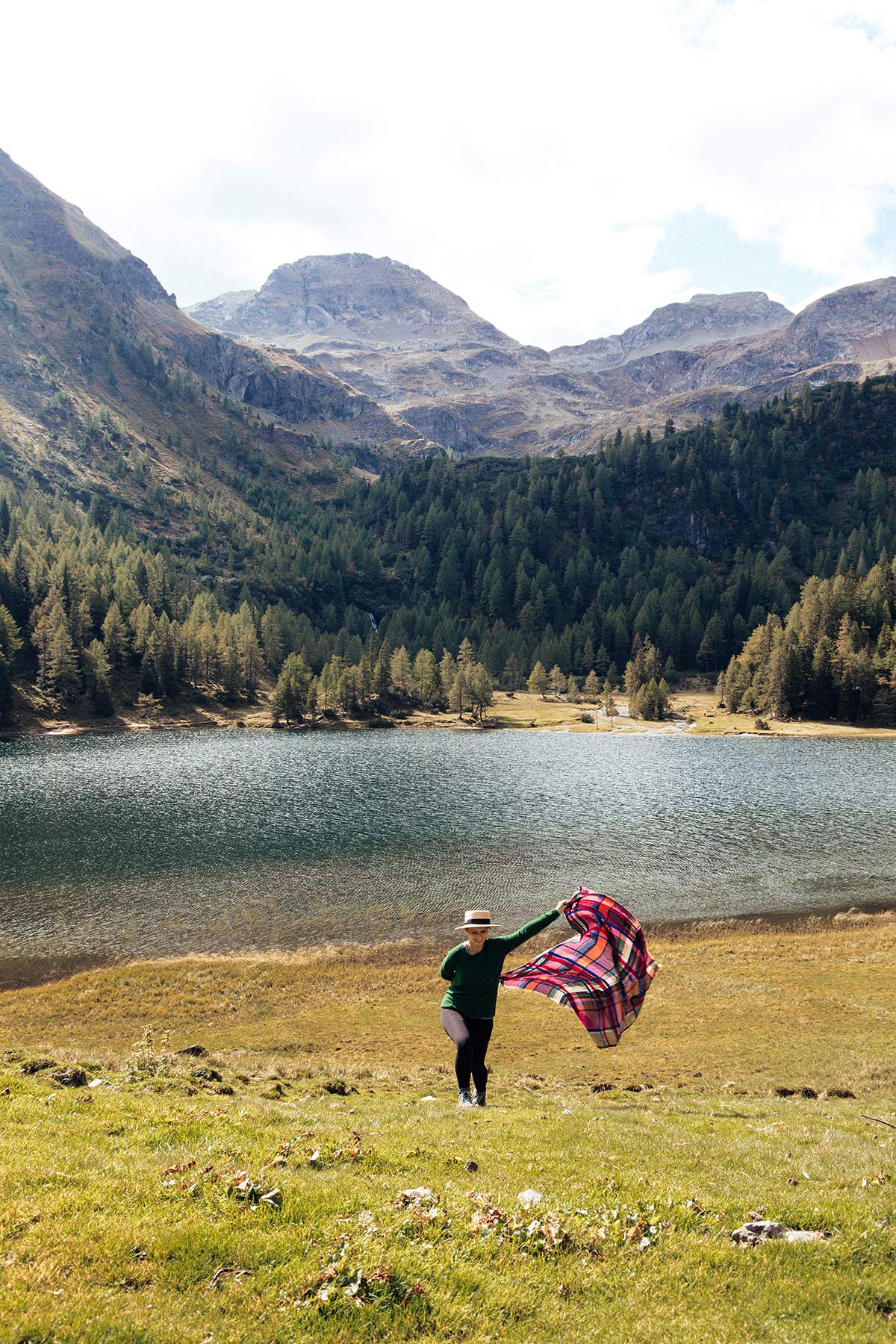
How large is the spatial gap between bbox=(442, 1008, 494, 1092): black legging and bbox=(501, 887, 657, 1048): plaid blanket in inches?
46.6

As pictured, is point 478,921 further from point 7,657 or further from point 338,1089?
point 7,657

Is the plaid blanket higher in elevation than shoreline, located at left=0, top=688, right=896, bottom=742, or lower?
higher

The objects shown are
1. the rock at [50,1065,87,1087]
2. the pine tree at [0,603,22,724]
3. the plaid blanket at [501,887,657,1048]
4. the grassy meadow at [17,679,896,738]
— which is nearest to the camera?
the plaid blanket at [501,887,657,1048]

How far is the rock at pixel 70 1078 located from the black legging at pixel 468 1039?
10.1 metres

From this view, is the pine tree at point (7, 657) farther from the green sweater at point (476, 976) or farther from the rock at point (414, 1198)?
the rock at point (414, 1198)

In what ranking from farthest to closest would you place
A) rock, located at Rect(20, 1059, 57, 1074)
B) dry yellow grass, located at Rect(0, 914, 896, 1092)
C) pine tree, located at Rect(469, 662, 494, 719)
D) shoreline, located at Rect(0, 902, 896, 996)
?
pine tree, located at Rect(469, 662, 494, 719)
shoreline, located at Rect(0, 902, 896, 996)
dry yellow grass, located at Rect(0, 914, 896, 1092)
rock, located at Rect(20, 1059, 57, 1074)

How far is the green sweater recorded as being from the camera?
46.2ft

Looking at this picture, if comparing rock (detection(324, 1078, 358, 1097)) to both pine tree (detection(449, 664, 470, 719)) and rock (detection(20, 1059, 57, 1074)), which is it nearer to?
rock (detection(20, 1059, 57, 1074))

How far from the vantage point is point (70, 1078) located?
17.2 m

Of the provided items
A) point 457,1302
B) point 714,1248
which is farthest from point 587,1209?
point 457,1302

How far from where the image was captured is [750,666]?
190375 mm

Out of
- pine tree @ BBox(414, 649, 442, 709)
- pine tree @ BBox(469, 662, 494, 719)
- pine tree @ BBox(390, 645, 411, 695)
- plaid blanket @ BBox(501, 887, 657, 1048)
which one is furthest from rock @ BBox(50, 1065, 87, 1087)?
pine tree @ BBox(414, 649, 442, 709)

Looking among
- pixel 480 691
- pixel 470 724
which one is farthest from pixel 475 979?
pixel 480 691

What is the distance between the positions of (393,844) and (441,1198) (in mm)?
53529
